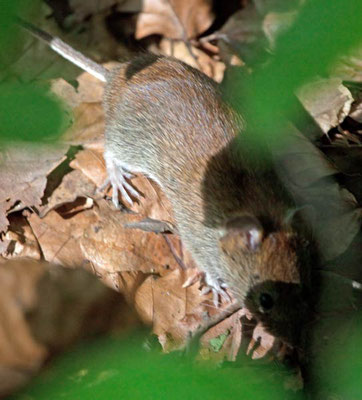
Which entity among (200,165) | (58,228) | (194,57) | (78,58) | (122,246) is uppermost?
(78,58)

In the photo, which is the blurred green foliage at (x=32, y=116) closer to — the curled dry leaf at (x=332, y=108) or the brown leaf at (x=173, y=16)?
the curled dry leaf at (x=332, y=108)

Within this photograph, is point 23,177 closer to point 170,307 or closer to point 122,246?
point 122,246

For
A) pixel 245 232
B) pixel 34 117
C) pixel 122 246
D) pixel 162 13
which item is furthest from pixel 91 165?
pixel 34 117

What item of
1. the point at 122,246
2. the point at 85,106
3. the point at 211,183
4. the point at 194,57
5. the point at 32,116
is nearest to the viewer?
the point at 32,116

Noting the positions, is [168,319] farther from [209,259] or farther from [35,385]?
[35,385]

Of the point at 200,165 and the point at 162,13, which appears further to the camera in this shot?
the point at 162,13

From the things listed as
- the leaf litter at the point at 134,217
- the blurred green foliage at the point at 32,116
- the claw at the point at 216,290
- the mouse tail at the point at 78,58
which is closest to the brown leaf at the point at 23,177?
the leaf litter at the point at 134,217
